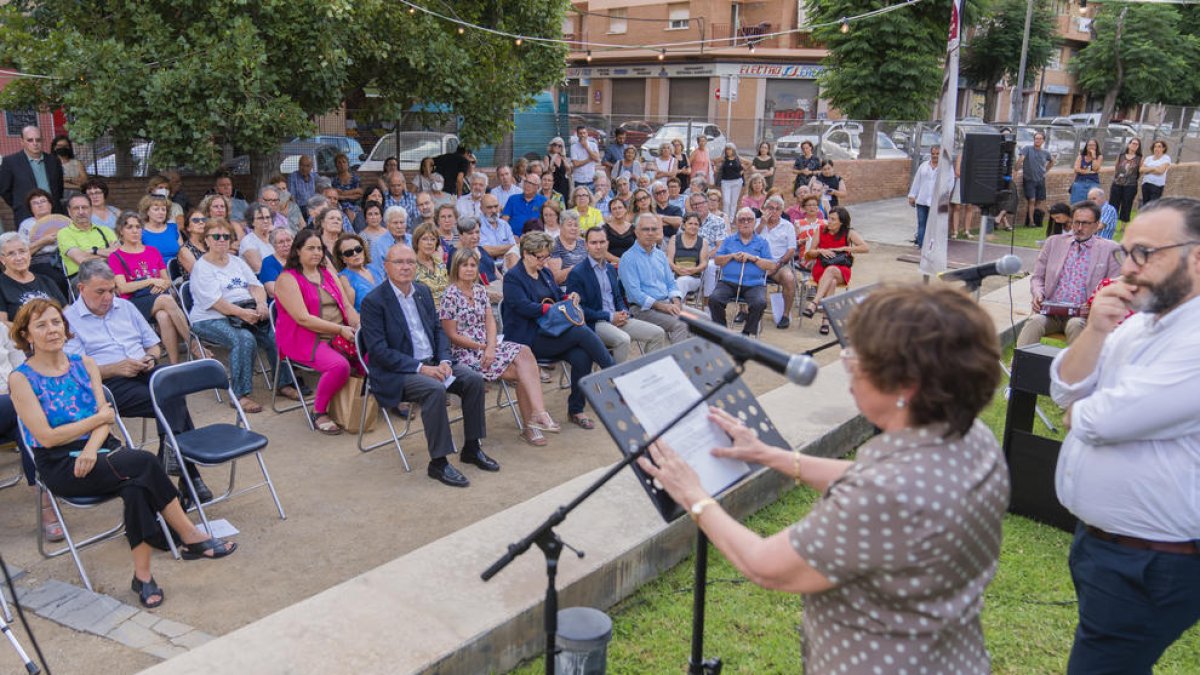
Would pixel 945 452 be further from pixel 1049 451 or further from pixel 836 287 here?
pixel 836 287

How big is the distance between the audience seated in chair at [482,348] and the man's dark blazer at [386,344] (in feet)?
1.39

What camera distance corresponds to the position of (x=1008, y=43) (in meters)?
35.4

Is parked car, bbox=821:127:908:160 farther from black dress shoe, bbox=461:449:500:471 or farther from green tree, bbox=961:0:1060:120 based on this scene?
green tree, bbox=961:0:1060:120

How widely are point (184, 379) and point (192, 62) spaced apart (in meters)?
5.08

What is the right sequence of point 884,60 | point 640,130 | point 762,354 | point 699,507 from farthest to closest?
point 640,130
point 884,60
point 762,354
point 699,507

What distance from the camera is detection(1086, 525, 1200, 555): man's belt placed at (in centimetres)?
248

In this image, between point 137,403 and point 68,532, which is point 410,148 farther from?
point 68,532

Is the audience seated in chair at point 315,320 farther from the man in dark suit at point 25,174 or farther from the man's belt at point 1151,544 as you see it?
the man's belt at point 1151,544

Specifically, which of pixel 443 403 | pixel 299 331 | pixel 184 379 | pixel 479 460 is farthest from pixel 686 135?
pixel 184 379

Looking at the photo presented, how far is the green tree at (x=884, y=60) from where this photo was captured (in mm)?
21766

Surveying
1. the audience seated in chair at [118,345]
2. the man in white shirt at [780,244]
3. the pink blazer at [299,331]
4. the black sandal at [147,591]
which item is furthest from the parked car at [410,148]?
the black sandal at [147,591]

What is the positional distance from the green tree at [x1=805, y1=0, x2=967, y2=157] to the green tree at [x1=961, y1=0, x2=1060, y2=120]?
14269 mm

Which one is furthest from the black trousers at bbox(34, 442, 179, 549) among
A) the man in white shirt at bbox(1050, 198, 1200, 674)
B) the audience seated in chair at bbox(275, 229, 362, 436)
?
the man in white shirt at bbox(1050, 198, 1200, 674)

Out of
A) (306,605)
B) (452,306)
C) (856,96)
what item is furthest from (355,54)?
(856,96)
